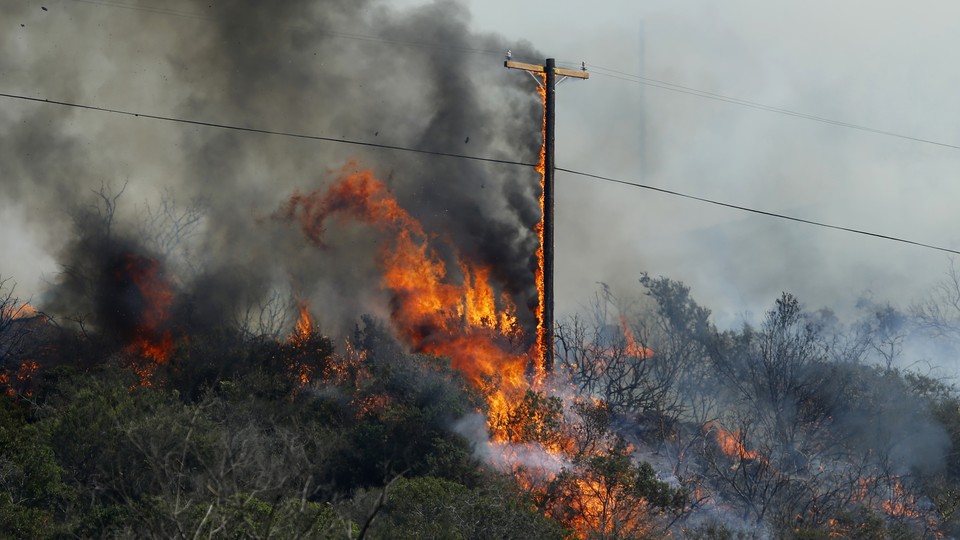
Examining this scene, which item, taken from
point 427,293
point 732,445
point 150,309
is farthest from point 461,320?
point 150,309

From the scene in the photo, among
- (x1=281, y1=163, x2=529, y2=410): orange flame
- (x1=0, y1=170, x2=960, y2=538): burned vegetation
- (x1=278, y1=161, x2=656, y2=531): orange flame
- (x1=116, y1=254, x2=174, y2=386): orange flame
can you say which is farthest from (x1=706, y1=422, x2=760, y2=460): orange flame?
(x1=116, y1=254, x2=174, y2=386): orange flame

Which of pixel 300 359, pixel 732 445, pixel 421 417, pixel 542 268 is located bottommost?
pixel 732 445

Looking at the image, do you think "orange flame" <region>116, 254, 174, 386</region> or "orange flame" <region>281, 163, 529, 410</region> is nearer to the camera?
"orange flame" <region>281, 163, 529, 410</region>

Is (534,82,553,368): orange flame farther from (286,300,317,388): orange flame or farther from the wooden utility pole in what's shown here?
(286,300,317,388): orange flame

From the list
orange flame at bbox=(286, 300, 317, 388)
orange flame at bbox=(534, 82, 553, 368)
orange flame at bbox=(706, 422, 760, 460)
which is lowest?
orange flame at bbox=(706, 422, 760, 460)

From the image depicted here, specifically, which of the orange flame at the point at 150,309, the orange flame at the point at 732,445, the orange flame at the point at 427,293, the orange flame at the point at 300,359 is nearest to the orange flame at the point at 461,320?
the orange flame at the point at 427,293

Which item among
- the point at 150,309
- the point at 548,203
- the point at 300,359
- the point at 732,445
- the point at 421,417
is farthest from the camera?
the point at 150,309

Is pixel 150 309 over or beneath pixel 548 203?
beneath

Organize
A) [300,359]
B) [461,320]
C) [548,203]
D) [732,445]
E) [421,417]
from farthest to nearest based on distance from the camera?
[300,359] < [461,320] < [732,445] < [548,203] < [421,417]

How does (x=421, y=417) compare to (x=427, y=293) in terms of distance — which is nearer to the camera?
(x=421, y=417)

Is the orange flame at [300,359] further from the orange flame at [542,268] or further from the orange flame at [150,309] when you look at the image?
the orange flame at [542,268]

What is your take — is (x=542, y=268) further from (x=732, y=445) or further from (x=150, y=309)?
(x=150, y=309)

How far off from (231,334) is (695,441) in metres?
13.8

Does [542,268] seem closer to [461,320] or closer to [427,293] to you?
[461,320]
